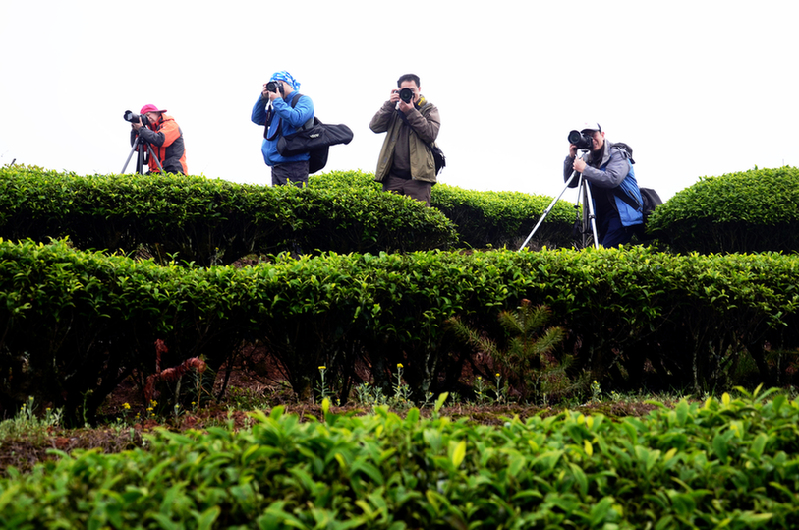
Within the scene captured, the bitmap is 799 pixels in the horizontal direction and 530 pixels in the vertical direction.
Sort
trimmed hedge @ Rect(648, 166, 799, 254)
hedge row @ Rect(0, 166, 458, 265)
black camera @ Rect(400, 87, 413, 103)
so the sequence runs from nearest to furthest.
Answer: hedge row @ Rect(0, 166, 458, 265) → black camera @ Rect(400, 87, 413, 103) → trimmed hedge @ Rect(648, 166, 799, 254)

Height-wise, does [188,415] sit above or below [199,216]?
below

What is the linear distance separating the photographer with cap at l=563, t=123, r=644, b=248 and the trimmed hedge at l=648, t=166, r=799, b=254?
2.32 ft

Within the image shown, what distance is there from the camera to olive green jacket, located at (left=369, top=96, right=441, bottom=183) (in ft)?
28.9

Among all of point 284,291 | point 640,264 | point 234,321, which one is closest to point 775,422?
point 640,264


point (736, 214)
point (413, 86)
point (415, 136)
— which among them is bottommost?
point (736, 214)

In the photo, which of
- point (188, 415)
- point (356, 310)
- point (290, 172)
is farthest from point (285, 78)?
Result: point (188, 415)

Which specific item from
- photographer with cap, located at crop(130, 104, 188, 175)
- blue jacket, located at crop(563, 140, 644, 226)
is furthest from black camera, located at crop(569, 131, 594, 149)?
photographer with cap, located at crop(130, 104, 188, 175)

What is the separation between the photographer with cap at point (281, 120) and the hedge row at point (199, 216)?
1150mm

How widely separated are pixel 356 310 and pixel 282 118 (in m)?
5.30

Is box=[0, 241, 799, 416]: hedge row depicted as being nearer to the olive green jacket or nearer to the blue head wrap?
the olive green jacket

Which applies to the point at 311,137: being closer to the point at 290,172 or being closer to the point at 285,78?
the point at 290,172

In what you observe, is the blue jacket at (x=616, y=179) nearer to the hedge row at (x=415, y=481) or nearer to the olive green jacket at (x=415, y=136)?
the olive green jacket at (x=415, y=136)

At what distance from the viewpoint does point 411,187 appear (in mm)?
9203

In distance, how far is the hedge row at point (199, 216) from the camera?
7.09 m
